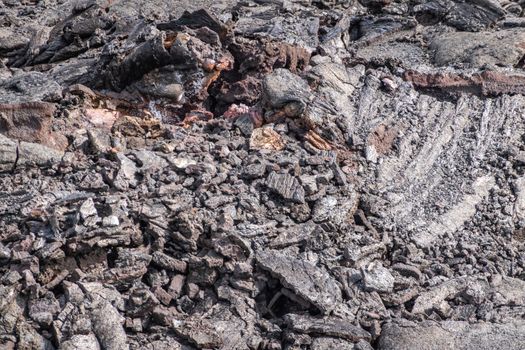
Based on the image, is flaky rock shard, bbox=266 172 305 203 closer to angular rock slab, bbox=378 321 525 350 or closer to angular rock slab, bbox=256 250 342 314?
angular rock slab, bbox=256 250 342 314

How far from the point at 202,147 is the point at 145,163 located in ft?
1.91

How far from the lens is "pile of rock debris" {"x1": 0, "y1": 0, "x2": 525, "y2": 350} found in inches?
196

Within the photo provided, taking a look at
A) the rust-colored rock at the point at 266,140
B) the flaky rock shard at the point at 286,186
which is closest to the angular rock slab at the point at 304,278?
the flaky rock shard at the point at 286,186

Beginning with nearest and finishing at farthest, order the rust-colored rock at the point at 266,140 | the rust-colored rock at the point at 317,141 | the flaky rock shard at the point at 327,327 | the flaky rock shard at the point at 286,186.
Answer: the flaky rock shard at the point at 327,327, the flaky rock shard at the point at 286,186, the rust-colored rock at the point at 266,140, the rust-colored rock at the point at 317,141

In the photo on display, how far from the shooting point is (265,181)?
5.94m

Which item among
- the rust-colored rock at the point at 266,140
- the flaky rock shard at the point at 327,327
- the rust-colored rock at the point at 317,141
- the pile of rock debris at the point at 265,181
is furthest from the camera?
the rust-colored rock at the point at 317,141

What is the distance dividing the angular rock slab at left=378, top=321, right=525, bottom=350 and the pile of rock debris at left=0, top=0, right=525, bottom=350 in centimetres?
1

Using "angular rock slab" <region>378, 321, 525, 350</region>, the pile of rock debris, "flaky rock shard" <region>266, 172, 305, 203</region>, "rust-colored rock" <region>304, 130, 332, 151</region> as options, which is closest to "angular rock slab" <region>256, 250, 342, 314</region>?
the pile of rock debris

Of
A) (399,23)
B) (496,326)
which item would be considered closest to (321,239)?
(496,326)

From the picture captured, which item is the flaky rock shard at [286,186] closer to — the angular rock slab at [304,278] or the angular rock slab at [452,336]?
the angular rock slab at [304,278]

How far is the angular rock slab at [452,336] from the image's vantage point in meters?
4.83

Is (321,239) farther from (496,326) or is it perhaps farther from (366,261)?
(496,326)

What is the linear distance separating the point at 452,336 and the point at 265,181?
2022 mm

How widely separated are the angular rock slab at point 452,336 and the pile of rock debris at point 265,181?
1cm
